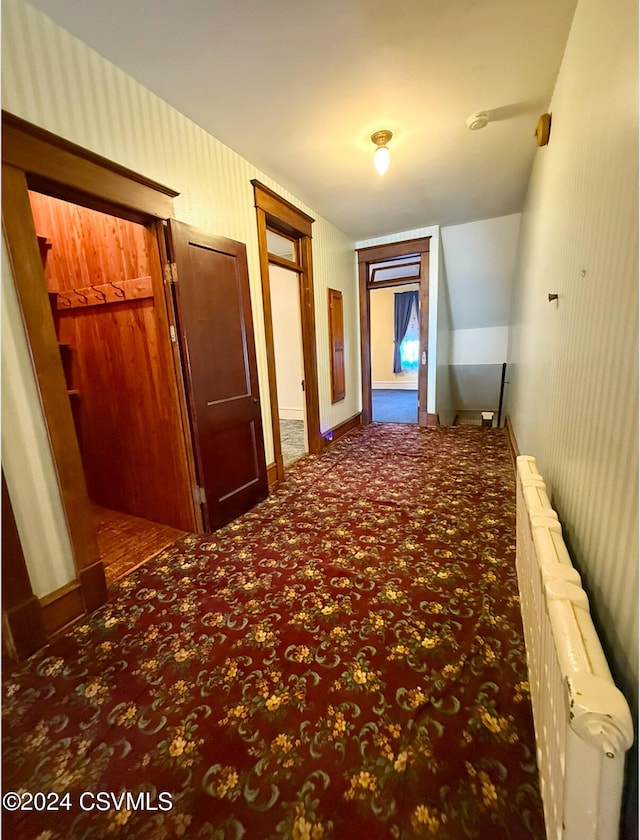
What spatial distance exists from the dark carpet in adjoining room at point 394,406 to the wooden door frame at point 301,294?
2.05 metres

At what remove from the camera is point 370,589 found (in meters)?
1.79

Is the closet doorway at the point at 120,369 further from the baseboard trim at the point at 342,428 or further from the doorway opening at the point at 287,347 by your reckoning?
the doorway opening at the point at 287,347

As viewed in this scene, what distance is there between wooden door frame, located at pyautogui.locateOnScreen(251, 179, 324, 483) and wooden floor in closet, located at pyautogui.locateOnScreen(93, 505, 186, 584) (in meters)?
1.09

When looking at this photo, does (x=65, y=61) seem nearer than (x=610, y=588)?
No

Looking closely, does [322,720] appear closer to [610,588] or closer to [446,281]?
[610,588]

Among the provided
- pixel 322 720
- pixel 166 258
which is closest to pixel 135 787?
pixel 322 720

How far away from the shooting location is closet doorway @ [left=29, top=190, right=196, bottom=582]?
7.38ft

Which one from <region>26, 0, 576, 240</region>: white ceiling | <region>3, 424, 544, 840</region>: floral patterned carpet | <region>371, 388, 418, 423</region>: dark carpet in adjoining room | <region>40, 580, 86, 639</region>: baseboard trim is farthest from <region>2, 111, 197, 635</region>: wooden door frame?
<region>371, 388, 418, 423</region>: dark carpet in adjoining room

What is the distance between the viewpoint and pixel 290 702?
4.06 feet

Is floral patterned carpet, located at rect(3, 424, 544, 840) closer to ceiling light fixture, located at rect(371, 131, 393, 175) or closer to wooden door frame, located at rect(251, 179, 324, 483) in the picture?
wooden door frame, located at rect(251, 179, 324, 483)

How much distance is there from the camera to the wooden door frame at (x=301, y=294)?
302 centimetres

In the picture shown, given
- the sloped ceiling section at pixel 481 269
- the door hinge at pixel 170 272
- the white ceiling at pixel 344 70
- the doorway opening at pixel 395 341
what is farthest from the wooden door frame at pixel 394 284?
the door hinge at pixel 170 272

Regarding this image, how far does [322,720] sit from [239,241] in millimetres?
2951

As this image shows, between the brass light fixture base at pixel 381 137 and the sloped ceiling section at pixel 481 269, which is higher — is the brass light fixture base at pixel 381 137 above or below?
above
